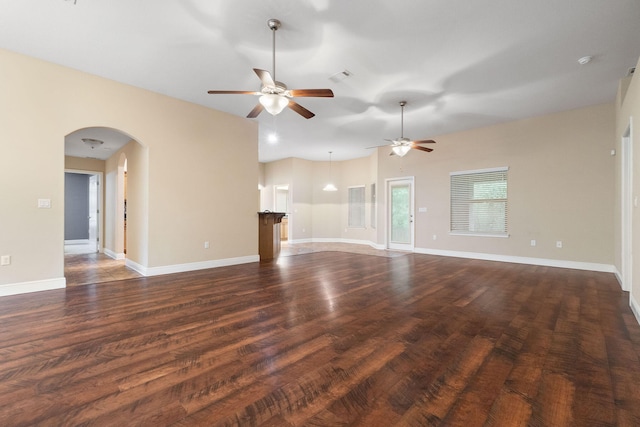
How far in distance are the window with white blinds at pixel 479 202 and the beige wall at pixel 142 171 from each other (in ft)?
15.9

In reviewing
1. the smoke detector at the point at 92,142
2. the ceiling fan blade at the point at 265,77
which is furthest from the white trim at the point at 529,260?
the smoke detector at the point at 92,142

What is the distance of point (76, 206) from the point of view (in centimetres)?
964

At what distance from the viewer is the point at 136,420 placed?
1.38 m

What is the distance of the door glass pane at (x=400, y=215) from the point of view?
316 inches

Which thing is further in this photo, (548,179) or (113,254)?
(113,254)

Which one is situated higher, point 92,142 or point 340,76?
point 340,76

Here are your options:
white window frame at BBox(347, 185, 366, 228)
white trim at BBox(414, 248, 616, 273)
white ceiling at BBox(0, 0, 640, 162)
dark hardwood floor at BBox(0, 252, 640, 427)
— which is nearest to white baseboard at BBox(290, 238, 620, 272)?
white trim at BBox(414, 248, 616, 273)

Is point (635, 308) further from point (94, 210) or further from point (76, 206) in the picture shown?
point (76, 206)

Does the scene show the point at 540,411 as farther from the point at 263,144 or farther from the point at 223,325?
the point at 263,144

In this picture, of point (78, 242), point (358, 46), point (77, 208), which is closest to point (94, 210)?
point (77, 208)

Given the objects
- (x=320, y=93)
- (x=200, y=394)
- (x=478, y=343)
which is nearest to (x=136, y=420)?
(x=200, y=394)

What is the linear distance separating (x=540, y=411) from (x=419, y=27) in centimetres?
345

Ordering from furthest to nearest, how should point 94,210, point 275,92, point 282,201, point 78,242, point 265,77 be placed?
1. point 282,201
2. point 78,242
3. point 94,210
4. point 275,92
5. point 265,77

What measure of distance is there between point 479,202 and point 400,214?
2131 mm
